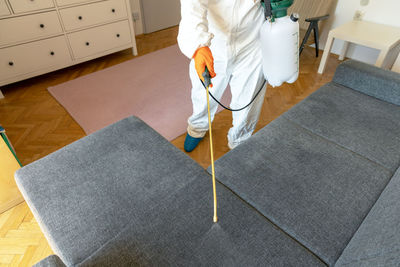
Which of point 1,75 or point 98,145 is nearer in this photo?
point 98,145

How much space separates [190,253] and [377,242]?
0.55m

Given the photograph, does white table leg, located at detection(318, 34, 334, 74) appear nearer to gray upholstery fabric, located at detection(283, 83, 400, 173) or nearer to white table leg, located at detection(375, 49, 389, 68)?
white table leg, located at detection(375, 49, 389, 68)

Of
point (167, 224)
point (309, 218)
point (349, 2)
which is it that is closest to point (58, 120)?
point (167, 224)

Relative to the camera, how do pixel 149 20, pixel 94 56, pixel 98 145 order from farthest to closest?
pixel 149 20 < pixel 94 56 < pixel 98 145

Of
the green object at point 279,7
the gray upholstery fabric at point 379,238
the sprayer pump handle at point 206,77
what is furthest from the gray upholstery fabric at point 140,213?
the green object at point 279,7

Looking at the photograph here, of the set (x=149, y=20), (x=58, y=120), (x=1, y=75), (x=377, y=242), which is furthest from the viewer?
(x=149, y=20)

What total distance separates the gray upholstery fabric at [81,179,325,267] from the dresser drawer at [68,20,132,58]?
7.04ft

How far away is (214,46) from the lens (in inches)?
52.2

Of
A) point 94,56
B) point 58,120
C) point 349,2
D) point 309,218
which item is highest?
point 349,2

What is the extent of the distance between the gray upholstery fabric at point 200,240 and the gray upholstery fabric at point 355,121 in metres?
0.65

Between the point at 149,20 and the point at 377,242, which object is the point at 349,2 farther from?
the point at 377,242

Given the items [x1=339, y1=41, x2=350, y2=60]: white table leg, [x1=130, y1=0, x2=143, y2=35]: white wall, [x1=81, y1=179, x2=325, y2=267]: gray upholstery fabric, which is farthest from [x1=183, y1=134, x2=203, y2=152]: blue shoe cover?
[x1=130, y1=0, x2=143, y2=35]: white wall

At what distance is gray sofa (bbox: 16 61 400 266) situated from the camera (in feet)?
2.60

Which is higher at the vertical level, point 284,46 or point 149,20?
point 284,46
